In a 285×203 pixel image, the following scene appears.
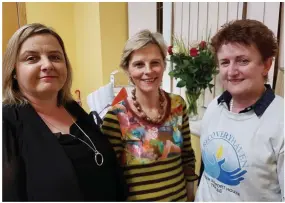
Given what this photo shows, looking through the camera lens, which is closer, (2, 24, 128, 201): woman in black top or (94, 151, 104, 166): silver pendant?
(2, 24, 128, 201): woman in black top

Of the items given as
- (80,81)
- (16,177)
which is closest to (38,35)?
(16,177)

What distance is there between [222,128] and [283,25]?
2.61 feet

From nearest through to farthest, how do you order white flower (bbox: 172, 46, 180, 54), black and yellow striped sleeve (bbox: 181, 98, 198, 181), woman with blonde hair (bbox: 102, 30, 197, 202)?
1. woman with blonde hair (bbox: 102, 30, 197, 202)
2. black and yellow striped sleeve (bbox: 181, 98, 198, 181)
3. white flower (bbox: 172, 46, 180, 54)

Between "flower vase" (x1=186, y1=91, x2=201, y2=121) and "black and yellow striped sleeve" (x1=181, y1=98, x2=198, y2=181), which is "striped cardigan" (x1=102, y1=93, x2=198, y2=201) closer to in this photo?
"black and yellow striped sleeve" (x1=181, y1=98, x2=198, y2=181)

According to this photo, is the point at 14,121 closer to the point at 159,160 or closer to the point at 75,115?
the point at 75,115

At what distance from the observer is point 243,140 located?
815 mm

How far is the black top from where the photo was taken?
2.44ft

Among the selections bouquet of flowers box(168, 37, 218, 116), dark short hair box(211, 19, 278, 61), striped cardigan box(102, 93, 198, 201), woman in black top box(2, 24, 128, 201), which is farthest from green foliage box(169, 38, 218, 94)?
woman in black top box(2, 24, 128, 201)

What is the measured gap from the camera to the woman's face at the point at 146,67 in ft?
3.43

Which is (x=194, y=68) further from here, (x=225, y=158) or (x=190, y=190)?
(x=225, y=158)

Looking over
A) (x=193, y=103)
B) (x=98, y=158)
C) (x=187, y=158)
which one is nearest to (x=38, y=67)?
(x=98, y=158)

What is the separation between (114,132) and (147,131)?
0.44 feet

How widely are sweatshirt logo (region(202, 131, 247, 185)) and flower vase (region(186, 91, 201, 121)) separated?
86cm

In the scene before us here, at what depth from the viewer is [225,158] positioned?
0.85m
